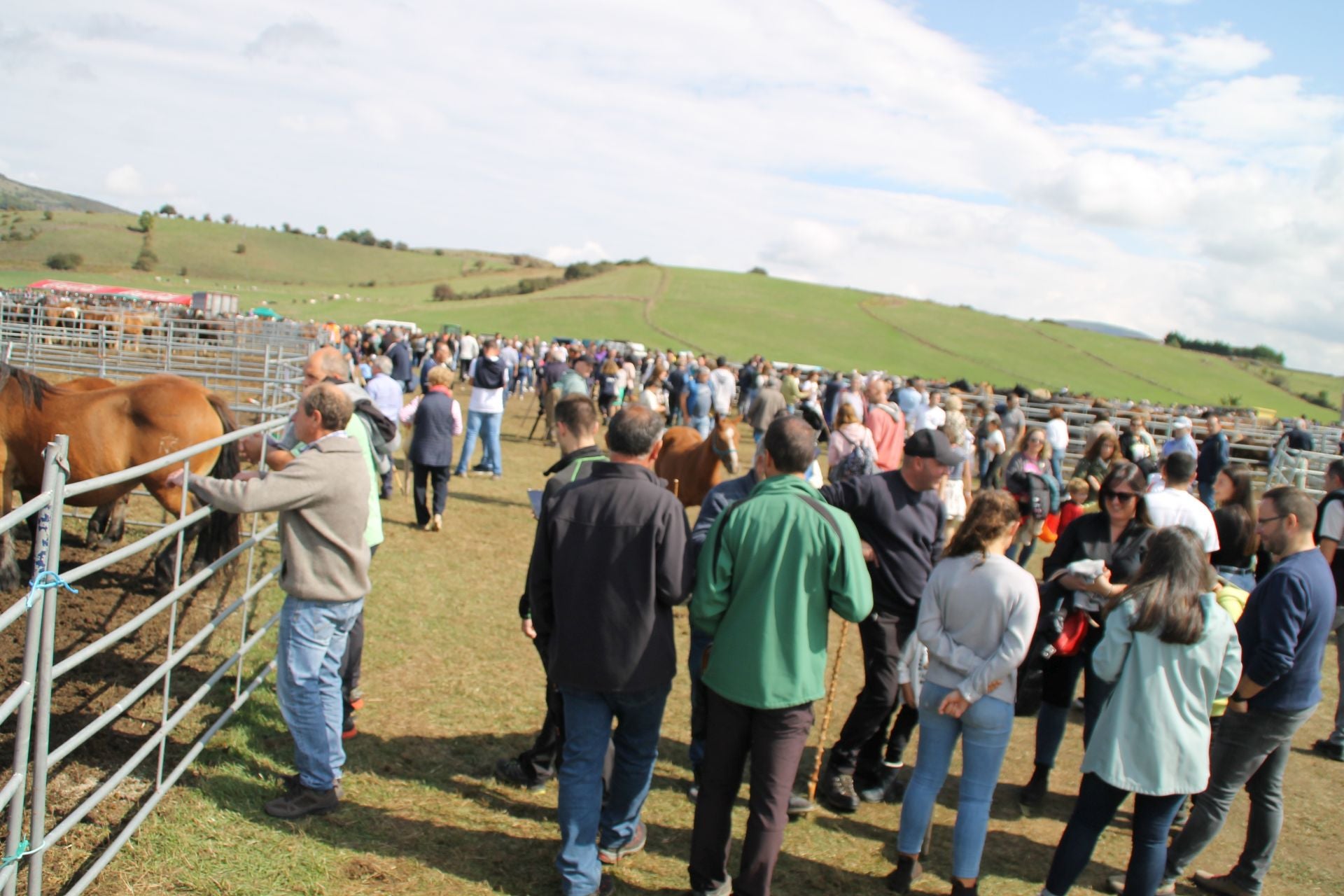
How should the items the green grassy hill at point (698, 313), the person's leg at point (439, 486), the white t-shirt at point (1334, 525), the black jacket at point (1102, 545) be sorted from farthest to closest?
the green grassy hill at point (698, 313) → the person's leg at point (439, 486) → the white t-shirt at point (1334, 525) → the black jacket at point (1102, 545)

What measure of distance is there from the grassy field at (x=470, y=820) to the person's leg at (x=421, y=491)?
9.30ft

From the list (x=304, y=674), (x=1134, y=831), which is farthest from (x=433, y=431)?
(x=1134, y=831)

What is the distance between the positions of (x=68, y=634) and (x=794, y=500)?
4.56 meters

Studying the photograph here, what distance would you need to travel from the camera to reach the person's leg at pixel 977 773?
3.53m

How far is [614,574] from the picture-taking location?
325cm

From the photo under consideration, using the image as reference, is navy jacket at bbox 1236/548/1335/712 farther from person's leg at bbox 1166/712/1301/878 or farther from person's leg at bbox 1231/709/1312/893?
person's leg at bbox 1231/709/1312/893

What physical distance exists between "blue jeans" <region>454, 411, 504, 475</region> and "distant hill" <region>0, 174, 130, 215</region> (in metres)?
81.8

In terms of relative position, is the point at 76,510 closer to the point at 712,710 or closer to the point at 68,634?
the point at 68,634

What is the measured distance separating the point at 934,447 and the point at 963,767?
1.45 meters

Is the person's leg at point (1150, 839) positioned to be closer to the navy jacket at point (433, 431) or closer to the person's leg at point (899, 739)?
the person's leg at point (899, 739)

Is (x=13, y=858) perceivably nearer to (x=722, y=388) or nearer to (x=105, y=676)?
(x=105, y=676)

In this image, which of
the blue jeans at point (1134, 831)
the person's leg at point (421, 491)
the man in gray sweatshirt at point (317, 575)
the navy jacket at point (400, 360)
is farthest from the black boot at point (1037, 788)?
the navy jacket at point (400, 360)

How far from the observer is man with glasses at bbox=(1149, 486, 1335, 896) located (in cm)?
366

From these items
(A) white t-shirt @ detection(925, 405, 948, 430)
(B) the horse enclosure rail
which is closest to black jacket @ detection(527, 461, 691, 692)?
(B) the horse enclosure rail
